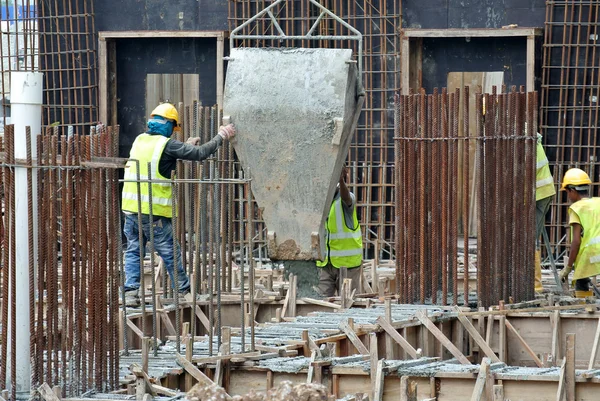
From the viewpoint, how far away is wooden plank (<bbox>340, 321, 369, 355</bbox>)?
1049 cm

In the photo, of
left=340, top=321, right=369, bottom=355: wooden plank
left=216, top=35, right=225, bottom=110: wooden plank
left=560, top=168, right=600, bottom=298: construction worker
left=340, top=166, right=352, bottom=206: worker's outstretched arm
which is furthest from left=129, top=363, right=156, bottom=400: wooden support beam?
left=216, top=35, right=225, bottom=110: wooden plank

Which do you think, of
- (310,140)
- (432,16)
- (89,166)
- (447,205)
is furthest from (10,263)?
(432,16)

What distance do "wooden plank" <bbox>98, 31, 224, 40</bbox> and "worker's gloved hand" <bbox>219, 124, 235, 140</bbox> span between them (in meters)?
8.07

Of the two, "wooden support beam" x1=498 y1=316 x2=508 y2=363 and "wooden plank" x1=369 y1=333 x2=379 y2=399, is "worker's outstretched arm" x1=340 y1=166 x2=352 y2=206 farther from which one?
"wooden plank" x1=369 y1=333 x2=379 y2=399

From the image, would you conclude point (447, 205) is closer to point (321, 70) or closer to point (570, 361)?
point (321, 70)

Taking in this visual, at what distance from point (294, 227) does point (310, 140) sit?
833mm

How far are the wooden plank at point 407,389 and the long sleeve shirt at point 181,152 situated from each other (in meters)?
3.69

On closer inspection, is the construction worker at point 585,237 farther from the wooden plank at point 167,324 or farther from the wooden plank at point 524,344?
the wooden plank at point 167,324

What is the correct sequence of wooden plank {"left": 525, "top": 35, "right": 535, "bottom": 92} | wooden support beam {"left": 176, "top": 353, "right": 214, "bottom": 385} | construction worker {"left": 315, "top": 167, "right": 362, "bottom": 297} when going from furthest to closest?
wooden plank {"left": 525, "top": 35, "right": 535, "bottom": 92}, construction worker {"left": 315, "top": 167, "right": 362, "bottom": 297}, wooden support beam {"left": 176, "top": 353, "right": 214, "bottom": 385}

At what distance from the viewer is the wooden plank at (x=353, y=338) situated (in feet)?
34.4

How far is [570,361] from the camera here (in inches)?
368

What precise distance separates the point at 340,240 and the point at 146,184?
2.39m

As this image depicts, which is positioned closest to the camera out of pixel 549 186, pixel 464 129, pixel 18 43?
pixel 464 129

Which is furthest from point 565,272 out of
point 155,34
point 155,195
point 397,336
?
point 155,34
